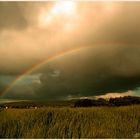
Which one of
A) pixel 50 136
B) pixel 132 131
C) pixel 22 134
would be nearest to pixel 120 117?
pixel 132 131

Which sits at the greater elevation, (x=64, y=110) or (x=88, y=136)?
(x=64, y=110)

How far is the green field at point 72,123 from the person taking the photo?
12867 mm

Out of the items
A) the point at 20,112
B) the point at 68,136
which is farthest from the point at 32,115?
the point at 68,136

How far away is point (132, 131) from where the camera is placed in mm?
12875

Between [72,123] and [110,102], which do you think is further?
[110,102]

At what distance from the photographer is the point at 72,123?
1304 centimetres

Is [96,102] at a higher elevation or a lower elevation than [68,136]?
higher

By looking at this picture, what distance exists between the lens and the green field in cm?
1287

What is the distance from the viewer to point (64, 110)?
13.1 m

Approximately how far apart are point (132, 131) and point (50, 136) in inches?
106

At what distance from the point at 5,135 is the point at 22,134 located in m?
0.61

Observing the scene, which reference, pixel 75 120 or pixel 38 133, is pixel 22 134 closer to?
pixel 38 133

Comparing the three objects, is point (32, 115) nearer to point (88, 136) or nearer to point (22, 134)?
point (22, 134)

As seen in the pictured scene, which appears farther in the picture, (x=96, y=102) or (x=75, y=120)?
(x=96, y=102)
